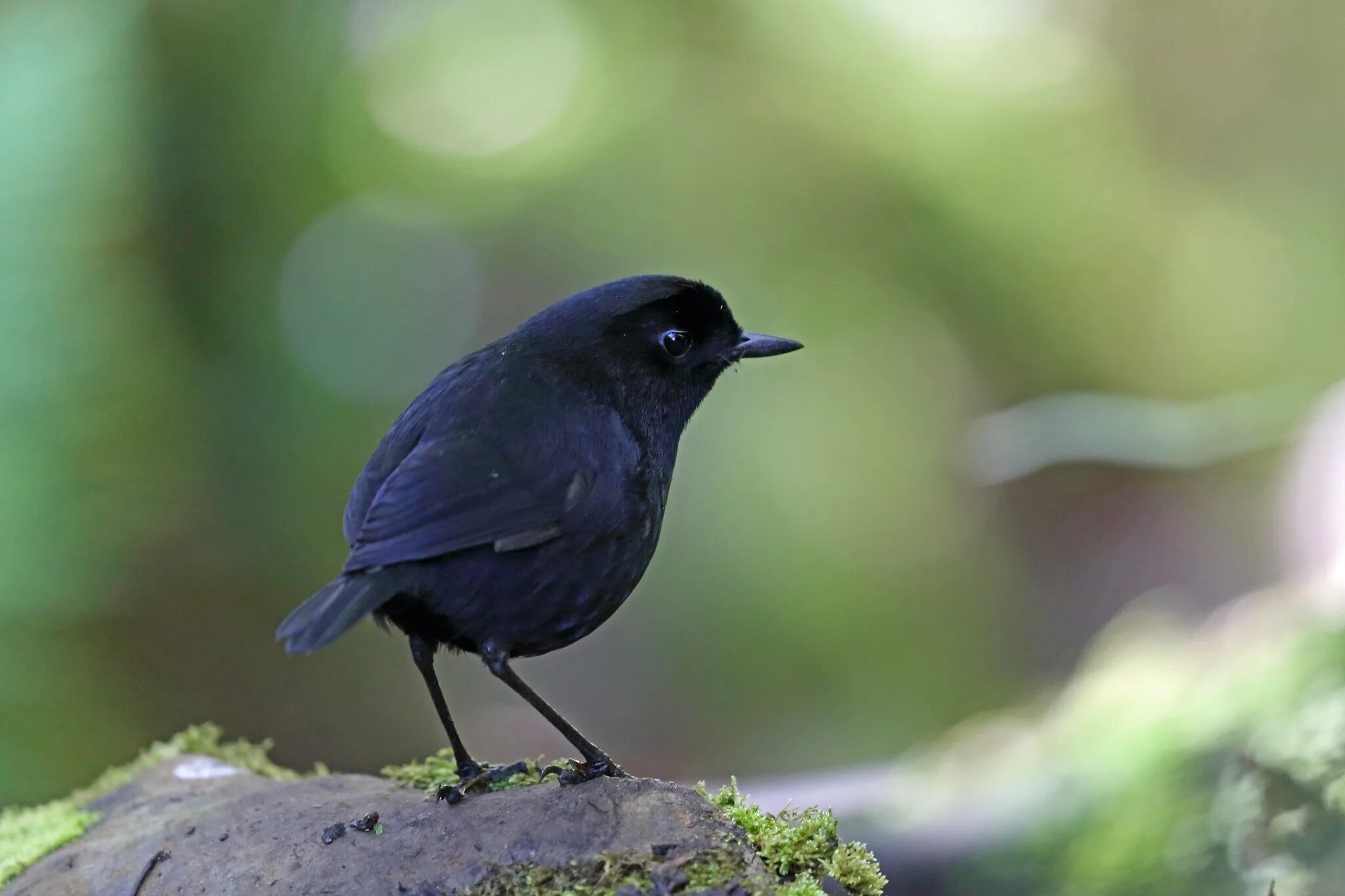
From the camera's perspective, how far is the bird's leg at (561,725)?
2502 mm

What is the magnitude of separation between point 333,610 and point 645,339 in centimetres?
122

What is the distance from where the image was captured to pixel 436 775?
312 cm

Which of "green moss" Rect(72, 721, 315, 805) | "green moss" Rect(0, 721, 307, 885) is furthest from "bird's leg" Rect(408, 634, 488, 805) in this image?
"green moss" Rect(72, 721, 315, 805)

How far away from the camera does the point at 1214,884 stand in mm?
3535

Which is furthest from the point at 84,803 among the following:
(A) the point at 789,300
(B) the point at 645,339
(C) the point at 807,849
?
(A) the point at 789,300

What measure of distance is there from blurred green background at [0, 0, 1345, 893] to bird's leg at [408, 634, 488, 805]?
2.86 meters

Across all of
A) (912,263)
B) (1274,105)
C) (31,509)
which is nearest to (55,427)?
(31,509)

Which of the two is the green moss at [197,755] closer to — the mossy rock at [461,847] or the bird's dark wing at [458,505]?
the mossy rock at [461,847]

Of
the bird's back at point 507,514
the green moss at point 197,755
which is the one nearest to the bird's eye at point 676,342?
the bird's back at point 507,514

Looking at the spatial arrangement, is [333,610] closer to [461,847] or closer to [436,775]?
[461,847]

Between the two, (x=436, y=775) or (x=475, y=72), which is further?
(x=475, y=72)

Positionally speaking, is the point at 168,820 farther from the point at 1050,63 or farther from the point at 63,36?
the point at 1050,63

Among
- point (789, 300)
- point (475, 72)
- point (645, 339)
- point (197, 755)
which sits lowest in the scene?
point (197, 755)

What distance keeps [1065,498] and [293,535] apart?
4.38 meters
